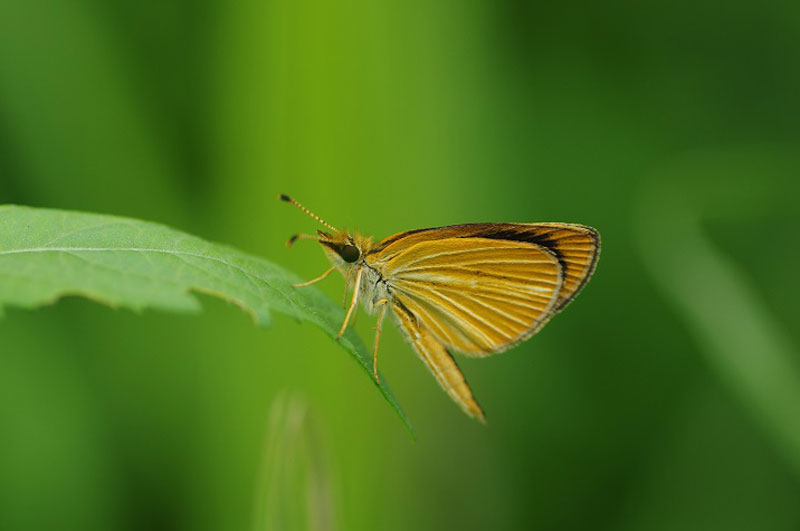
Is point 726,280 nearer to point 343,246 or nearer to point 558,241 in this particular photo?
point 558,241

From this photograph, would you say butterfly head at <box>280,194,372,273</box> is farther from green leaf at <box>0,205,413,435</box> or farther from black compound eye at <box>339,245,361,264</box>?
green leaf at <box>0,205,413,435</box>

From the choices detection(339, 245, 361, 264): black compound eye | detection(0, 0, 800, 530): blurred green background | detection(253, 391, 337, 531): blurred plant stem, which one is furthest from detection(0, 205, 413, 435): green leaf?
detection(0, 0, 800, 530): blurred green background

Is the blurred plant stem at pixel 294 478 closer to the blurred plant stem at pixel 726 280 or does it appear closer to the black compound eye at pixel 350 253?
the black compound eye at pixel 350 253

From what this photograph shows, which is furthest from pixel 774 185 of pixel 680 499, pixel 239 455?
pixel 239 455

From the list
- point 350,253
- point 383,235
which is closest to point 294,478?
point 350,253

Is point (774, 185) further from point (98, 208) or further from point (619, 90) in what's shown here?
point (98, 208)

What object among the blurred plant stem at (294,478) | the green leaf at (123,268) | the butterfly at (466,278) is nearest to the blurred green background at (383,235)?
Result: the butterfly at (466,278)
